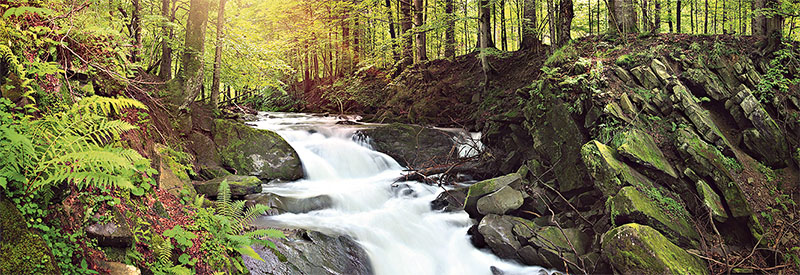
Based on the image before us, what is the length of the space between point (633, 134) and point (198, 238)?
693 cm

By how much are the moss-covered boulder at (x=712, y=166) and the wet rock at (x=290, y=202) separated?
667 cm

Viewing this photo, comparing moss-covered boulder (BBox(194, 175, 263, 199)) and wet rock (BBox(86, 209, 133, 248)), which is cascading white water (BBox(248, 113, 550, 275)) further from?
wet rock (BBox(86, 209, 133, 248))

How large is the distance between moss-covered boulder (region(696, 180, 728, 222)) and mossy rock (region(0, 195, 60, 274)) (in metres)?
7.76

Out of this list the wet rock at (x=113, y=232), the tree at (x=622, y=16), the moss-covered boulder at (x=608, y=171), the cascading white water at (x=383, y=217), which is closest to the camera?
the wet rock at (x=113, y=232)

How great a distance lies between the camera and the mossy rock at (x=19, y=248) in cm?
222

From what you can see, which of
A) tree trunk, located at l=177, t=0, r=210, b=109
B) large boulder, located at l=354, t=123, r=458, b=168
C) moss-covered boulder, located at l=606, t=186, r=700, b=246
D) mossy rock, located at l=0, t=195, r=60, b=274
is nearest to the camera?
mossy rock, located at l=0, t=195, r=60, b=274

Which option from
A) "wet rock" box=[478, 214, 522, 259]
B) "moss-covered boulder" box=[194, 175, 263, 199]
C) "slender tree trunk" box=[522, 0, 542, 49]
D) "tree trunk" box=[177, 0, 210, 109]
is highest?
"slender tree trunk" box=[522, 0, 542, 49]

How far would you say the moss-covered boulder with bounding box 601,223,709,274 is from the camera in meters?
4.95

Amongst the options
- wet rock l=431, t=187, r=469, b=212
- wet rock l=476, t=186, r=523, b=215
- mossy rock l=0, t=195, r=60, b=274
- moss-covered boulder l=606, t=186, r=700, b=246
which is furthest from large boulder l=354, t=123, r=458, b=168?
mossy rock l=0, t=195, r=60, b=274

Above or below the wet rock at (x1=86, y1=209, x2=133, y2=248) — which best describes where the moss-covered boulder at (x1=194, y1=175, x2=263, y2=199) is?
below

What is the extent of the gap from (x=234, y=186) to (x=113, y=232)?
161 inches

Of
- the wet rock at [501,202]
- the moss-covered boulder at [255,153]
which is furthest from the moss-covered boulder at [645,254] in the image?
the moss-covered boulder at [255,153]

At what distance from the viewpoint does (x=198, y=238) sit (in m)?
3.79

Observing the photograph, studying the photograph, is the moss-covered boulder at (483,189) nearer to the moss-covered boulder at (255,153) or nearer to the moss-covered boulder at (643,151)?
the moss-covered boulder at (643,151)
